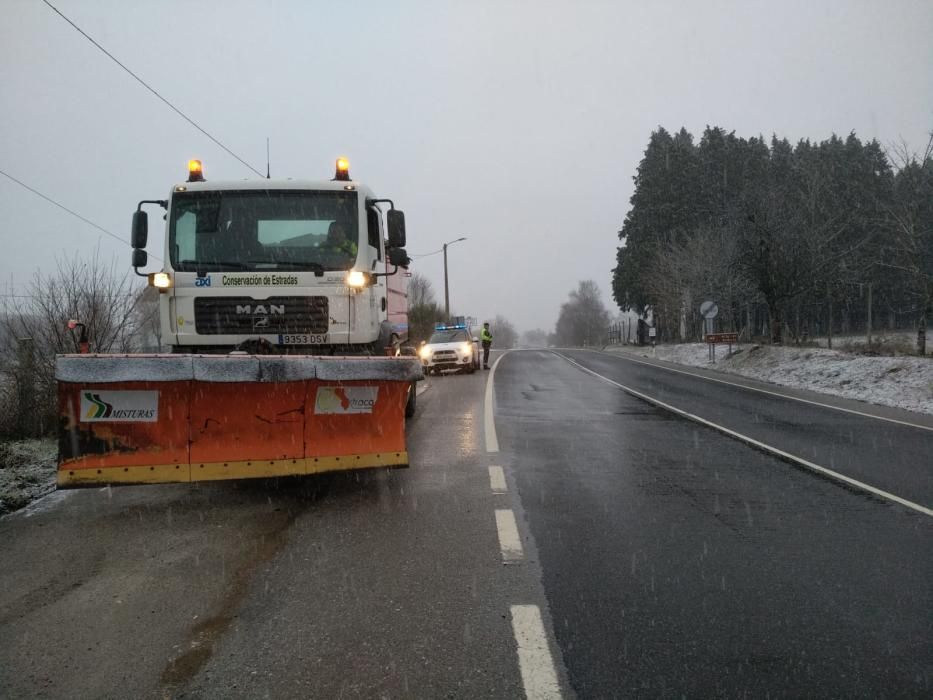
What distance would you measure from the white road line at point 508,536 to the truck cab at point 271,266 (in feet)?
8.89

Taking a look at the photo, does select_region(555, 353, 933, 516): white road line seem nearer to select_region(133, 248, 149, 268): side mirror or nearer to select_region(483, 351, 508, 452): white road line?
select_region(483, 351, 508, 452): white road line

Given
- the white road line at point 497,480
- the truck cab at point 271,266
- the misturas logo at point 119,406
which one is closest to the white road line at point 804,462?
the white road line at point 497,480

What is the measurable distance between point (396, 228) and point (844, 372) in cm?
1576

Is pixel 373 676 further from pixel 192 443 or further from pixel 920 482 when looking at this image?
pixel 920 482

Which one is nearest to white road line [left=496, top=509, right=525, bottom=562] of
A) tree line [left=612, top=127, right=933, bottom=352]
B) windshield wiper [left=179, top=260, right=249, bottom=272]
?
windshield wiper [left=179, top=260, right=249, bottom=272]

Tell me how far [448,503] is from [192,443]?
2159 mm

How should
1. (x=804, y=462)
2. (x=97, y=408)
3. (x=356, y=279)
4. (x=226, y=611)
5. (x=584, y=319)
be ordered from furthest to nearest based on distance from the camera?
(x=584, y=319) → (x=804, y=462) → (x=356, y=279) → (x=97, y=408) → (x=226, y=611)

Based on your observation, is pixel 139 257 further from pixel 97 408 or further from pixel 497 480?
pixel 497 480

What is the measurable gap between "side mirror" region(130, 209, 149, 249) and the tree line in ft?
91.3

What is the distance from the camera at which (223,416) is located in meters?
5.54

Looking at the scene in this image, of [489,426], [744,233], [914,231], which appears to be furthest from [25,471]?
[744,233]

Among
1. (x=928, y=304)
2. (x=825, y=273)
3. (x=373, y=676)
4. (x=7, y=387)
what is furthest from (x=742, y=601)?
(x=825, y=273)

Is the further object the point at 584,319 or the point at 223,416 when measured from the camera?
the point at 584,319

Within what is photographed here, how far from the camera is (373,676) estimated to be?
2.92 metres
